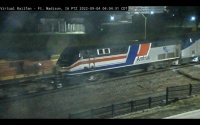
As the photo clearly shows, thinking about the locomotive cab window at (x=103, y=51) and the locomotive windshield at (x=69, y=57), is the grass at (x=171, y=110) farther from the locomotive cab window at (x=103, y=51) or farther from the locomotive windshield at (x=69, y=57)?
the locomotive windshield at (x=69, y=57)

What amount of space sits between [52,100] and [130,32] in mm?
29447

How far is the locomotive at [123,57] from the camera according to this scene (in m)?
20.3

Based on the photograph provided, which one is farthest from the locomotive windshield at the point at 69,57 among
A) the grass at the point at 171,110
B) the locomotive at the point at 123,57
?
the grass at the point at 171,110

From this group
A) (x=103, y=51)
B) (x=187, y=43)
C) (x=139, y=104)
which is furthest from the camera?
(x=187, y=43)

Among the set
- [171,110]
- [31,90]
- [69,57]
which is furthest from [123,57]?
[171,110]

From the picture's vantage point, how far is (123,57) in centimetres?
2273

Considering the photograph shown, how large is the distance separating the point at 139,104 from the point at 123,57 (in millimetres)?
8655

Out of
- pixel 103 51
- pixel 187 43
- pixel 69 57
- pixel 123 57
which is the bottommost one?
pixel 123 57

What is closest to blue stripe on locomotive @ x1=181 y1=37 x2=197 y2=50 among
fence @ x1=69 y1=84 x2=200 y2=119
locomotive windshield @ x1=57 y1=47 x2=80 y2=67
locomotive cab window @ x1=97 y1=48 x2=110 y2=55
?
locomotive cab window @ x1=97 y1=48 x2=110 y2=55

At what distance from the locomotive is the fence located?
21.9 ft

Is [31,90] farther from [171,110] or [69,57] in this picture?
[171,110]

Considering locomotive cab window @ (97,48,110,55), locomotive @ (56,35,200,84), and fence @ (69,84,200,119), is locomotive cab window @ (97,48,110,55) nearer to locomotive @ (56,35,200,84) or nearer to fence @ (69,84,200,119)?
locomotive @ (56,35,200,84)

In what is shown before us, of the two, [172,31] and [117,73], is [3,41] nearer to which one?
[117,73]
